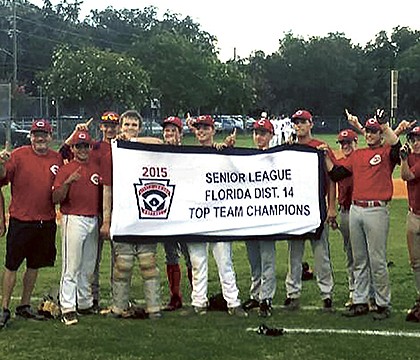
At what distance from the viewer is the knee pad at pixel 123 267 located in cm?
781

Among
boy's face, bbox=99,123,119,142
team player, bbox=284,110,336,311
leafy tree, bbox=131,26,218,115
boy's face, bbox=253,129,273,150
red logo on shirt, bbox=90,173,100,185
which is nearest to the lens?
red logo on shirt, bbox=90,173,100,185

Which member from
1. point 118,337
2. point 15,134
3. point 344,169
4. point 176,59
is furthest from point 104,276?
point 176,59

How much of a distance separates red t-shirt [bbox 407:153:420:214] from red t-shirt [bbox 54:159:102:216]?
3.08m

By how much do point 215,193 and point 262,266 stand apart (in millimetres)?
906

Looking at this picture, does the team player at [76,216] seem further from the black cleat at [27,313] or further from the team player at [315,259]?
the team player at [315,259]

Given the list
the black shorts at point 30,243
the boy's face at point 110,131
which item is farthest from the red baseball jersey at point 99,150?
the black shorts at point 30,243

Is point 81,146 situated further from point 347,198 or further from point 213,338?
point 347,198

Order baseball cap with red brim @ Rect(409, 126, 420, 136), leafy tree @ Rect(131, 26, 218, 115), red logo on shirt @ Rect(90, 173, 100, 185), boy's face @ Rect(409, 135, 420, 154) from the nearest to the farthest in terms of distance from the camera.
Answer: baseball cap with red brim @ Rect(409, 126, 420, 136)
boy's face @ Rect(409, 135, 420, 154)
red logo on shirt @ Rect(90, 173, 100, 185)
leafy tree @ Rect(131, 26, 218, 115)

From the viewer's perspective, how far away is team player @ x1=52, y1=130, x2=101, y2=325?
7715 mm

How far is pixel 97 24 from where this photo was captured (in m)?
92.9

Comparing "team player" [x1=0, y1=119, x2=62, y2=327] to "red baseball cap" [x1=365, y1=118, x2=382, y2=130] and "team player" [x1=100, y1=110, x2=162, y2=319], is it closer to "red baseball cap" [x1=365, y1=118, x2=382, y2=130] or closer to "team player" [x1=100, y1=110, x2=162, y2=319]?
"team player" [x1=100, y1=110, x2=162, y2=319]

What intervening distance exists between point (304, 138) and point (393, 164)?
3.48ft

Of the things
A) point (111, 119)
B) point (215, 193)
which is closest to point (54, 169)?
point (111, 119)

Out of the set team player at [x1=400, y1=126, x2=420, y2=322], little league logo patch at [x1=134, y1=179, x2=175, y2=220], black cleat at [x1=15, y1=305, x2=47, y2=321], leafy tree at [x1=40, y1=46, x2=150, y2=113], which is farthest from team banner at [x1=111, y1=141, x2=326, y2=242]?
leafy tree at [x1=40, y1=46, x2=150, y2=113]
